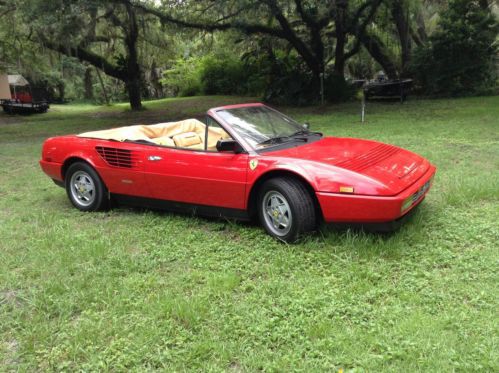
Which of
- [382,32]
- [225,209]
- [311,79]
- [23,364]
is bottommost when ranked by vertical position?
[23,364]

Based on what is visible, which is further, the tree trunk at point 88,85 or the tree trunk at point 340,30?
the tree trunk at point 88,85

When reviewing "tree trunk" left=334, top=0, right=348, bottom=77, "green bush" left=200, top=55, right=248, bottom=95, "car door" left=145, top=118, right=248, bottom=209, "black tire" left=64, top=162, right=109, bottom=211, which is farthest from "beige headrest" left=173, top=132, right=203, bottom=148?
"green bush" left=200, top=55, right=248, bottom=95

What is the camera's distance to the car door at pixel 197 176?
4.73 m

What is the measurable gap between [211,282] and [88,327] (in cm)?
98

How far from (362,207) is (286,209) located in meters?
0.73

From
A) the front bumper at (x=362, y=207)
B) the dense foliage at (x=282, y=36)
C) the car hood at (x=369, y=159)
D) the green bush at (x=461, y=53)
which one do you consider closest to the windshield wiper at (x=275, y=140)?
the car hood at (x=369, y=159)

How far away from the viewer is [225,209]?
4914mm

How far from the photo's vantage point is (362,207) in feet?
13.3

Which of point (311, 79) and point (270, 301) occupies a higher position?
point (311, 79)

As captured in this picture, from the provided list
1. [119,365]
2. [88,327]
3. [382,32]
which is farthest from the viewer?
[382,32]

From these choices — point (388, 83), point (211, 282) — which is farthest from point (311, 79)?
point (211, 282)

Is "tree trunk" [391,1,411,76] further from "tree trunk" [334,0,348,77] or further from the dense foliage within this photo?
"tree trunk" [334,0,348,77]

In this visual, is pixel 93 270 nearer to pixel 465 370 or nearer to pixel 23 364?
pixel 23 364

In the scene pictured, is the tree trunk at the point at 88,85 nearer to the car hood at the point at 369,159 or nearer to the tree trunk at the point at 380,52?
the tree trunk at the point at 380,52
